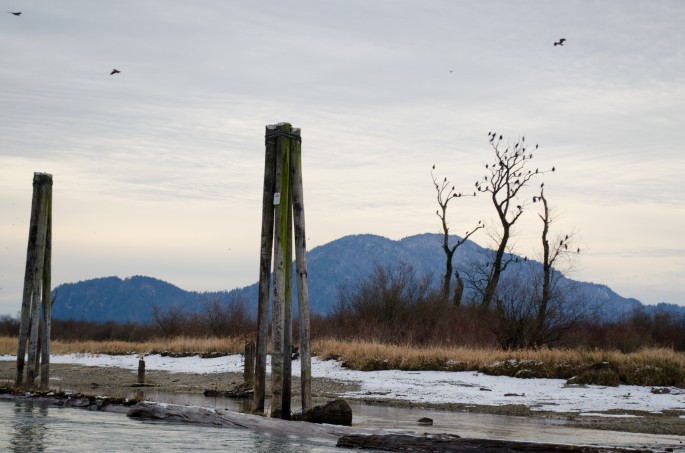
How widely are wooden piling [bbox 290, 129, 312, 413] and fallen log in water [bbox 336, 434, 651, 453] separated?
2610mm

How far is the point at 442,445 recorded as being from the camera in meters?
11.2

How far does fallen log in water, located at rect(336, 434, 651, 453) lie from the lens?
1056 centimetres

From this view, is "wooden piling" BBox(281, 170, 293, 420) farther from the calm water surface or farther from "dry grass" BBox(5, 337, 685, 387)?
"dry grass" BBox(5, 337, 685, 387)

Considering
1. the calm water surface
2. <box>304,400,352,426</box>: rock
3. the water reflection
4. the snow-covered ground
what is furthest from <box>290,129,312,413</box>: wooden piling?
the snow-covered ground

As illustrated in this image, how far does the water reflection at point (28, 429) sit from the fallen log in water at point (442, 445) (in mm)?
4314

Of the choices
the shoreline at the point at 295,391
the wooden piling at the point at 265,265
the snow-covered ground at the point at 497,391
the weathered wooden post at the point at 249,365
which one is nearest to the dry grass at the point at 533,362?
the snow-covered ground at the point at 497,391

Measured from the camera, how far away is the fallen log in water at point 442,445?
10562 mm

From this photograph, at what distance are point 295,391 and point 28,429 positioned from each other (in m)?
8.27

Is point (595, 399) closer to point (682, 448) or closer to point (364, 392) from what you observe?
point (364, 392)

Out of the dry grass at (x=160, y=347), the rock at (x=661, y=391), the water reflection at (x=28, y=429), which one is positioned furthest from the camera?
the dry grass at (x=160, y=347)

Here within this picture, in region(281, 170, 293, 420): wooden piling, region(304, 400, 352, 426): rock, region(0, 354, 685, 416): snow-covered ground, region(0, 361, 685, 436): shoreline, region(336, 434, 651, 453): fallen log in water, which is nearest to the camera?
region(336, 434, 651, 453): fallen log in water

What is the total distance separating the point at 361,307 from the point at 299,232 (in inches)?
947

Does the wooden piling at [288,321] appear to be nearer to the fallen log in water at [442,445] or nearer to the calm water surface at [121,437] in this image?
the calm water surface at [121,437]

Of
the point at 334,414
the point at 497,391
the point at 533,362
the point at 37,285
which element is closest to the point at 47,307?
the point at 37,285
